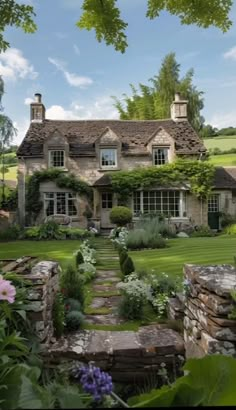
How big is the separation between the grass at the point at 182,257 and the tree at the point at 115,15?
6381mm

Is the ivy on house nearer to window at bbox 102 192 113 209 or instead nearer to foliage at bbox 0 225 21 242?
window at bbox 102 192 113 209

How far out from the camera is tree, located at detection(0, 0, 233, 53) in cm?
370

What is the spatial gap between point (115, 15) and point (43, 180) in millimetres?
20723

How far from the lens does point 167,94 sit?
37.1 m

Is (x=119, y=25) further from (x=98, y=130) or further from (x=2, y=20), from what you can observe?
(x=98, y=130)

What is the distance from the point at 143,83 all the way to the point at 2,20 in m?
36.3

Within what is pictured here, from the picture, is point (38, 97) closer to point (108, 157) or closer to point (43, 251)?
point (108, 157)

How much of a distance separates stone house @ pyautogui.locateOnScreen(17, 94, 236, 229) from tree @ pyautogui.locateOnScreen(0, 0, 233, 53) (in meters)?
18.8

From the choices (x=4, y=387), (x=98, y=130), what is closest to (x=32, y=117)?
(x=98, y=130)

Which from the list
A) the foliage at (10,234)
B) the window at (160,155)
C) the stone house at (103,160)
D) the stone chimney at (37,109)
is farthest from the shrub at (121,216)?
the stone chimney at (37,109)

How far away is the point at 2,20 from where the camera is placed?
4070mm

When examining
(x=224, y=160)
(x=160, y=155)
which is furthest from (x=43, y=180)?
(x=224, y=160)

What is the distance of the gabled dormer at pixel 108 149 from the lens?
24.7 meters

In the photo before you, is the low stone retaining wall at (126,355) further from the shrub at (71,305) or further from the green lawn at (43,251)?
the green lawn at (43,251)
